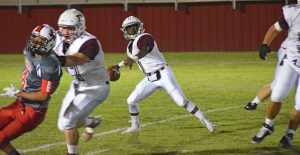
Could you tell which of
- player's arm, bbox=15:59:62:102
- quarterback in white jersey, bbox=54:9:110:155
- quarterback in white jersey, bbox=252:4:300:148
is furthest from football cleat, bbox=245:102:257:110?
player's arm, bbox=15:59:62:102

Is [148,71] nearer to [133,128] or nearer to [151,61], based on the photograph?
[151,61]

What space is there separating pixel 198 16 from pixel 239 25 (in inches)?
70.3

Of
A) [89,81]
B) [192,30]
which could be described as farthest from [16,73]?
[89,81]

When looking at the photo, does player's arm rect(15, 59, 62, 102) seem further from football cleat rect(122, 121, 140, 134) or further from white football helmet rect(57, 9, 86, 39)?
football cleat rect(122, 121, 140, 134)

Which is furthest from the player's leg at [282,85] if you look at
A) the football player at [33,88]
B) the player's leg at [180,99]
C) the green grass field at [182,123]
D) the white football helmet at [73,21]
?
the football player at [33,88]

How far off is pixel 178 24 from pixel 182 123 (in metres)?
18.1

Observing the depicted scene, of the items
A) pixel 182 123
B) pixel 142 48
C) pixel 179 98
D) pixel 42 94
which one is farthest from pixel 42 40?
pixel 182 123

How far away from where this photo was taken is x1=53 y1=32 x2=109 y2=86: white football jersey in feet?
21.0

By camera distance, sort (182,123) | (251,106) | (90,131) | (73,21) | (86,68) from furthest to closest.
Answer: (251,106) → (182,123) → (90,131) → (86,68) → (73,21)

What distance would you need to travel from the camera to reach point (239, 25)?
2683 centimetres

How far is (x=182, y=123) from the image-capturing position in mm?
9570

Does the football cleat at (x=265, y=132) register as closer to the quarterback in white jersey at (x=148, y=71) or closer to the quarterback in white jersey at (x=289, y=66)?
the quarterback in white jersey at (x=289, y=66)

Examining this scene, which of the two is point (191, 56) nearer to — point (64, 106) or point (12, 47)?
point (12, 47)

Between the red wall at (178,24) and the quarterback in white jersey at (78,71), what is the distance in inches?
795
